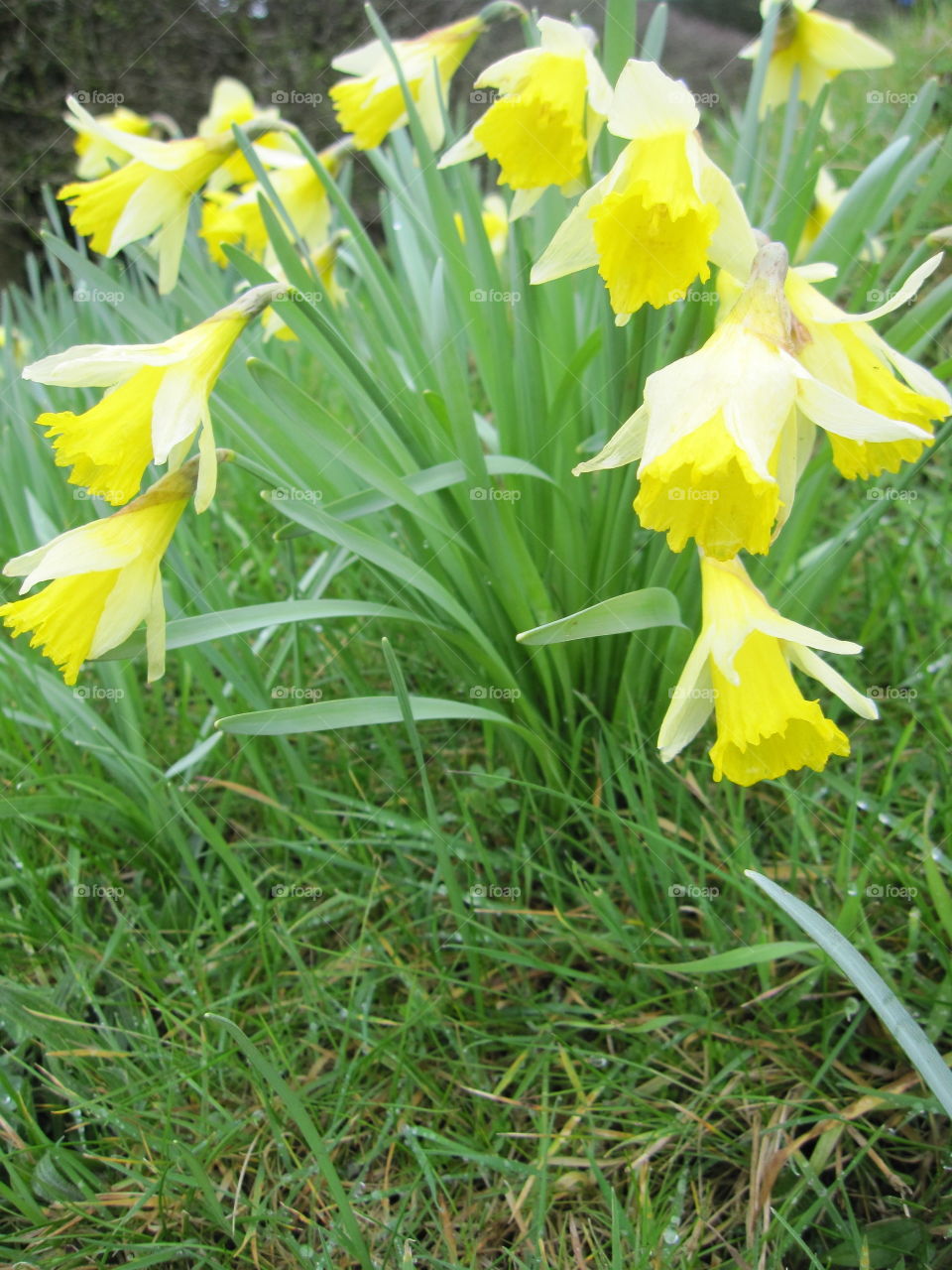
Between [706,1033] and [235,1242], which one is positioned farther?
[706,1033]

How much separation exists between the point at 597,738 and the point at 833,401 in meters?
0.70

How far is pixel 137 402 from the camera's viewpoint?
3.21ft

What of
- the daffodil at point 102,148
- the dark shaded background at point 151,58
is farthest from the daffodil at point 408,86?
the dark shaded background at point 151,58

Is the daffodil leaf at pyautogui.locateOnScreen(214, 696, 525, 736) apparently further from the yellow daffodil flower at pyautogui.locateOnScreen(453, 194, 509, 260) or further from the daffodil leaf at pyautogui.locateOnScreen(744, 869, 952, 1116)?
the yellow daffodil flower at pyautogui.locateOnScreen(453, 194, 509, 260)

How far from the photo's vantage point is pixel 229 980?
4.23 feet

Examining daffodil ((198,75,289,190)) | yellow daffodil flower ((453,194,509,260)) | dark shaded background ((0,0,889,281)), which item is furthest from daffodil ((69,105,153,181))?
dark shaded background ((0,0,889,281))

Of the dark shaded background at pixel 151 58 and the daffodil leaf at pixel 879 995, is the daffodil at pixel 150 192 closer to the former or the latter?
the daffodil leaf at pixel 879 995

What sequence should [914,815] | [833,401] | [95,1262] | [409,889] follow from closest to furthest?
1. [833,401]
2. [95,1262]
3. [914,815]
4. [409,889]

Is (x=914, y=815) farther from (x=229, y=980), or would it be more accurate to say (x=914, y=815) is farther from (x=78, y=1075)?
(x=78, y=1075)

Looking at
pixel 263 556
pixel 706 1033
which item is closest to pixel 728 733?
pixel 706 1033

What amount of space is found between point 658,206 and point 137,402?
58 centimetres

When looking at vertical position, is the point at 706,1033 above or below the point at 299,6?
below

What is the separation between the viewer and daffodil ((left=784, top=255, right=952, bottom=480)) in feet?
3.00

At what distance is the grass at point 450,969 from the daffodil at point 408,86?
0.32 meters
